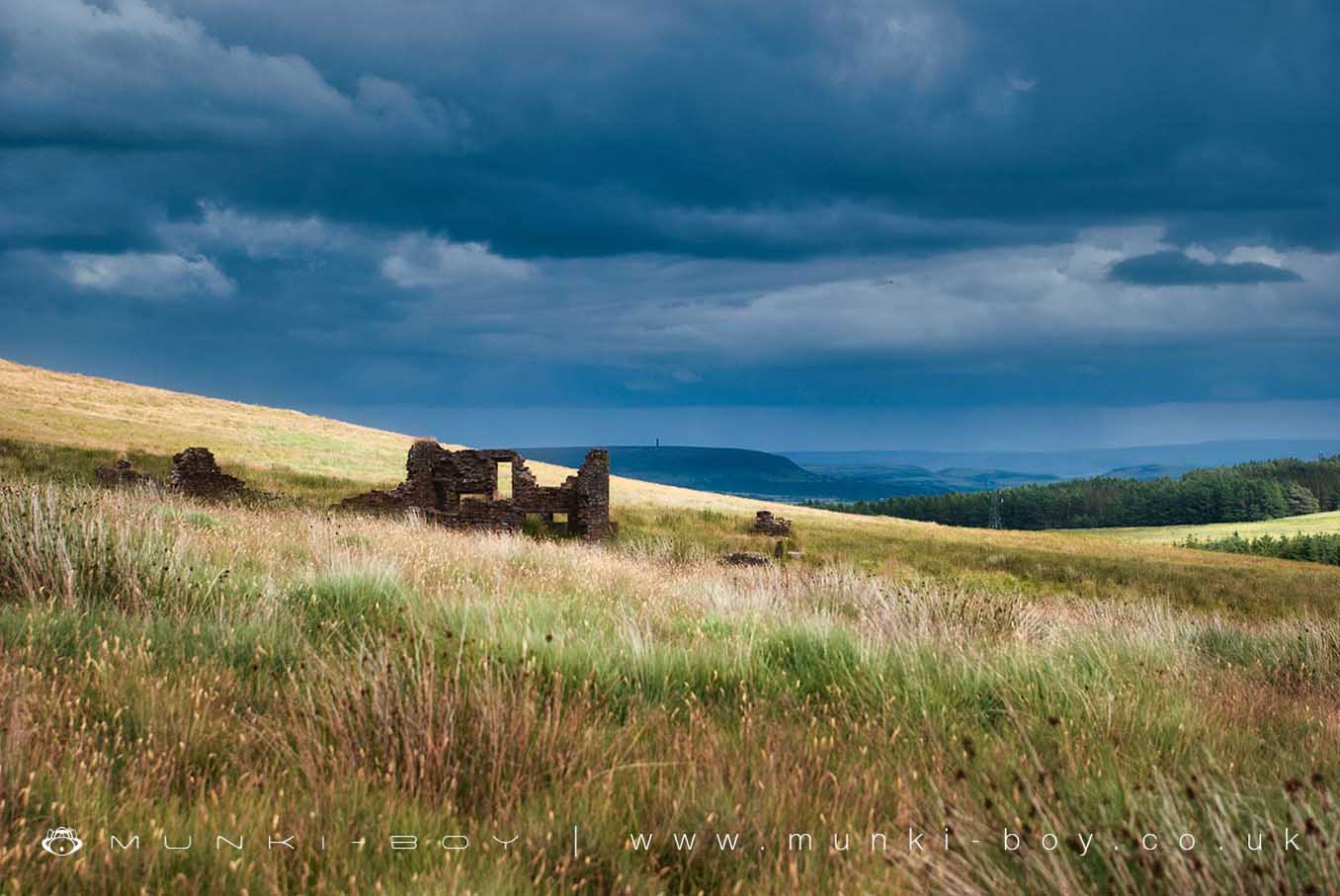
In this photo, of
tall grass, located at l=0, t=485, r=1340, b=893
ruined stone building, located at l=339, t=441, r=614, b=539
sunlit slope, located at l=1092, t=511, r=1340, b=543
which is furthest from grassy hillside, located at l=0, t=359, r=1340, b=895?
sunlit slope, located at l=1092, t=511, r=1340, b=543

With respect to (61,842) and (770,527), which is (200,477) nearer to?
(770,527)

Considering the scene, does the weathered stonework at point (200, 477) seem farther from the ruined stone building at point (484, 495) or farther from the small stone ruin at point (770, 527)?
the small stone ruin at point (770, 527)

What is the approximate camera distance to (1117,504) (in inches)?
5861

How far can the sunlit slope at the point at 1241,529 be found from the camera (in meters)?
107

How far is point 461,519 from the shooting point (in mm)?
30625

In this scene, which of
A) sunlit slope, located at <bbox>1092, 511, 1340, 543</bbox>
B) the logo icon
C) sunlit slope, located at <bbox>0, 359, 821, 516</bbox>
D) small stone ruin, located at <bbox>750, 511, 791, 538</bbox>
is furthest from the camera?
sunlit slope, located at <bbox>1092, 511, 1340, 543</bbox>

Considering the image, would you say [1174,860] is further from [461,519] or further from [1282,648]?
[461,519]

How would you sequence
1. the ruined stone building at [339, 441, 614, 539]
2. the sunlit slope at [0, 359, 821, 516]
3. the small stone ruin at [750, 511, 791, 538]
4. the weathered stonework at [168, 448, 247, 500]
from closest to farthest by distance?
the weathered stonework at [168, 448, 247, 500], the ruined stone building at [339, 441, 614, 539], the small stone ruin at [750, 511, 791, 538], the sunlit slope at [0, 359, 821, 516]

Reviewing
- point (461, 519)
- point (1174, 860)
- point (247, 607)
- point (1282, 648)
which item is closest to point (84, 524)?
point (247, 607)

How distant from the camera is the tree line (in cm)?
14212

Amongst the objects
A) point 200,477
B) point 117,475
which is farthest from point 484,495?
point 117,475

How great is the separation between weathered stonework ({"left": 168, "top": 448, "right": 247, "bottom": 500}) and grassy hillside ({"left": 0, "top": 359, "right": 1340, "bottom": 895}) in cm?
2370

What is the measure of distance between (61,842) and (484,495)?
97.3 ft

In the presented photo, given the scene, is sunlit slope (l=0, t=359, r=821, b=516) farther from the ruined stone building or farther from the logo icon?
the logo icon
